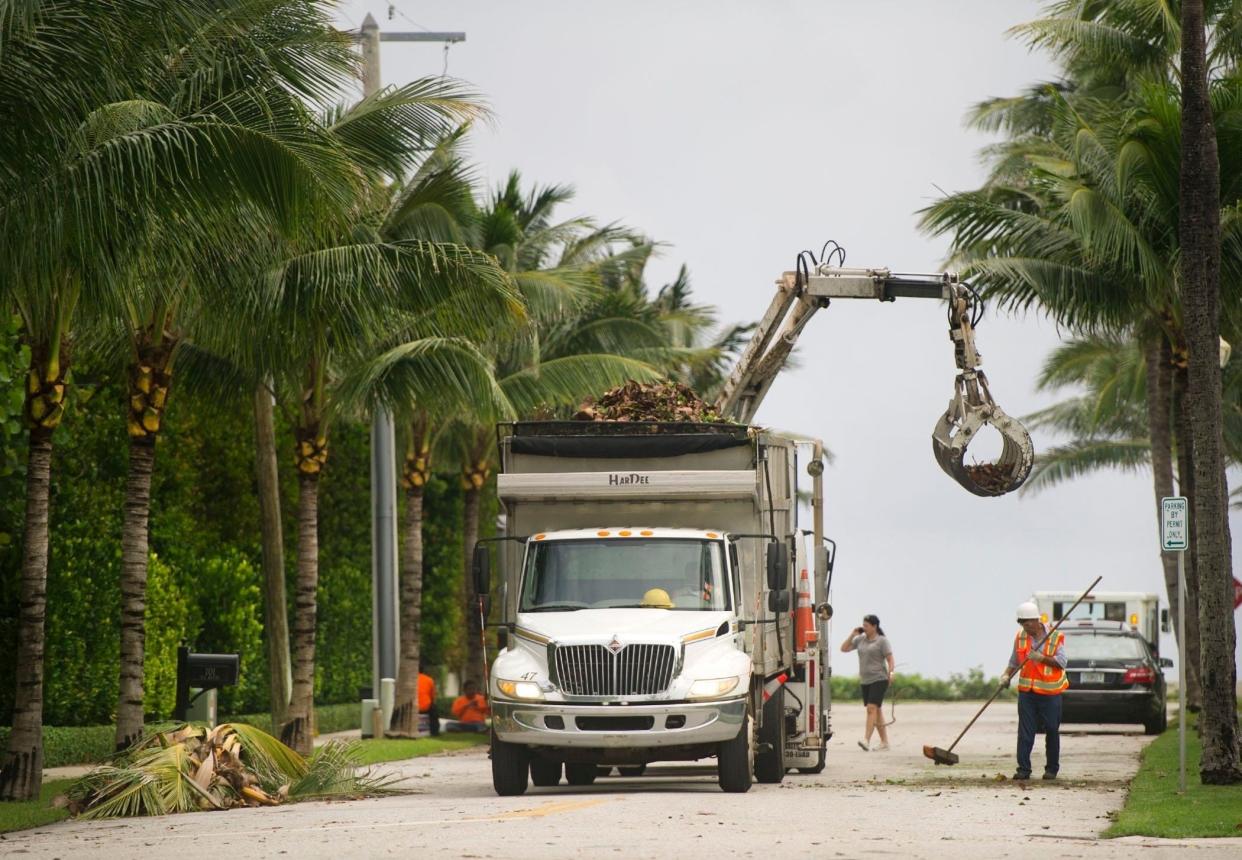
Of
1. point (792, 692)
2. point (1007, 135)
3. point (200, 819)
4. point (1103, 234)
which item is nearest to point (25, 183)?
point (200, 819)

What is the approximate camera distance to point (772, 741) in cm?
2014

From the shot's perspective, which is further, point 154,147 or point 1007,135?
point 1007,135

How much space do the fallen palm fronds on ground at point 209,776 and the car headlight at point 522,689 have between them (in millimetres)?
1890

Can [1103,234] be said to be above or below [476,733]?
above

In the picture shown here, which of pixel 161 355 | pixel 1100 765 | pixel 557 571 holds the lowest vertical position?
pixel 1100 765

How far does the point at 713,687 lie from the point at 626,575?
1.61 meters

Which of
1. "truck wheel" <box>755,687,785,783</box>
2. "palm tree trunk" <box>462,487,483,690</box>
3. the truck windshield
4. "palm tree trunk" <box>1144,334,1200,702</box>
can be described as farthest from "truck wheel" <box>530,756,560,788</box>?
"palm tree trunk" <box>1144,334,1200,702</box>

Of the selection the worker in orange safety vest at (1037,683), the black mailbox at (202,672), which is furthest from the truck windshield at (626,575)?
the black mailbox at (202,672)

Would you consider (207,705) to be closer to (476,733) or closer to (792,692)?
(792,692)

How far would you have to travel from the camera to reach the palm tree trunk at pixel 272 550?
2848cm

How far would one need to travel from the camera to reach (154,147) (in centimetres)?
1600

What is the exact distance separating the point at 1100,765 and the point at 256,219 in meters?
12.7

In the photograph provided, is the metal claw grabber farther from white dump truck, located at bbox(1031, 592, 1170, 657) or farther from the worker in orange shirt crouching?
white dump truck, located at bbox(1031, 592, 1170, 657)

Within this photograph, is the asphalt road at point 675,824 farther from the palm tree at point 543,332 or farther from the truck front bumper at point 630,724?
the palm tree at point 543,332
